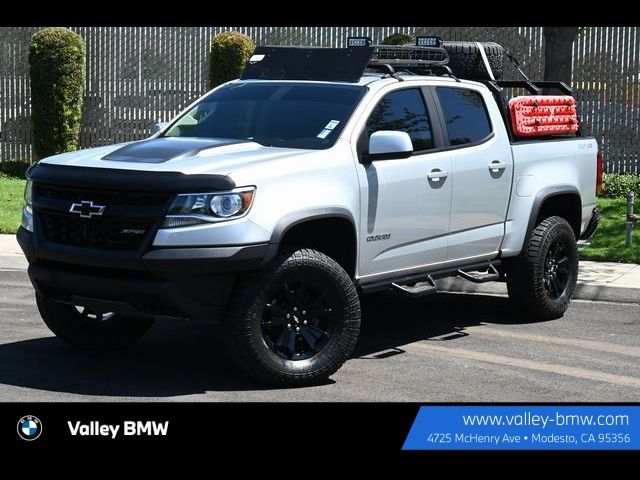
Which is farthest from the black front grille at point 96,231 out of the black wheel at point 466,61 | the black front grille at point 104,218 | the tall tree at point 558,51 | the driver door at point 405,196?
the tall tree at point 558,51

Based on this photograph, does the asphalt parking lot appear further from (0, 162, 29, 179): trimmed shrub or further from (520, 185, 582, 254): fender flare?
(0, 162, 29, 179): trimmed shrub

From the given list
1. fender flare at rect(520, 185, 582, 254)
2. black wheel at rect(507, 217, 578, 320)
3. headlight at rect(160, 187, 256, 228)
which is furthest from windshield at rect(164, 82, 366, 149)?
black wheel at rect(507, 217, 578, 320)

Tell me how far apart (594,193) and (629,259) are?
2.00 m

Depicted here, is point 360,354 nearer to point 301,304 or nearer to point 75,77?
point 301,304

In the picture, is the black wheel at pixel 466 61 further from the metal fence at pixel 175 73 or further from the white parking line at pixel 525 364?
the metal fence at pixel 175 73

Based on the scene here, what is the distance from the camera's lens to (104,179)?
7219mm

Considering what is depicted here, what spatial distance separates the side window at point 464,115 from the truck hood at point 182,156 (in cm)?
159

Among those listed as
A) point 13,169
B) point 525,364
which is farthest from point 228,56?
point 525,364

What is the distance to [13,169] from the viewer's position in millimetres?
19953

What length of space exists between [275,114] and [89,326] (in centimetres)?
195

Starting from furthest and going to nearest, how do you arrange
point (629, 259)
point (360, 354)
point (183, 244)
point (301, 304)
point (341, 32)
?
point (341, 32) → point (629, 259) → point (360, 354) → point (301, 304) → point (183, 244)

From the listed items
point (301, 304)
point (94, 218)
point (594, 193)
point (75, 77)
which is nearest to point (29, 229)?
point (94, 218)

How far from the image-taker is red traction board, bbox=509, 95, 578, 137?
31.4ft

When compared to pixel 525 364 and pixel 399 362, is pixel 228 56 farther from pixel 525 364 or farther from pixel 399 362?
pixel 525 364
